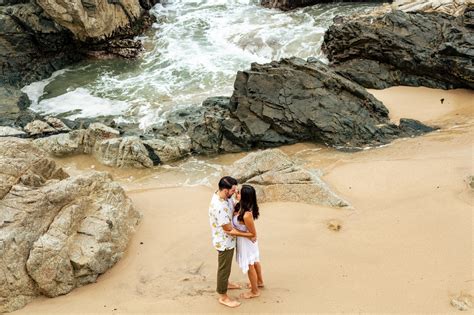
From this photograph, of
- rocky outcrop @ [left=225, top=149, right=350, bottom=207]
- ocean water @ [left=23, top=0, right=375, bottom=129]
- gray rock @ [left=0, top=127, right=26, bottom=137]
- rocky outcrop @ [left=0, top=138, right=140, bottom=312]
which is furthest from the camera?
ocean water @ [left=23, top=0, right=375, bottom=129]

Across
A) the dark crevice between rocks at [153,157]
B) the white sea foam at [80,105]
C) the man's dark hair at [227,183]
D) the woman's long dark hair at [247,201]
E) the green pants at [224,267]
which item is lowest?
the dark crevice between rocks at [153,157]

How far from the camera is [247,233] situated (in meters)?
5.45

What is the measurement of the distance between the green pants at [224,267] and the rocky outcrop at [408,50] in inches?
412

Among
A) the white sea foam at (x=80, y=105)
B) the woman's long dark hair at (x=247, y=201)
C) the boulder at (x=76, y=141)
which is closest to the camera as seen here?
the woman's long dark hair at (x=247, y=201)

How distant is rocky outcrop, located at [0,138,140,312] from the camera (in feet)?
20.4

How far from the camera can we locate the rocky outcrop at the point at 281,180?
8.33m

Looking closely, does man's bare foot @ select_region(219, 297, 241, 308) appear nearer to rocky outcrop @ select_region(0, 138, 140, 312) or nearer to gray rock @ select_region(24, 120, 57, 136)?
rocky outcrop @ select_region(0, 138, 140, 312)

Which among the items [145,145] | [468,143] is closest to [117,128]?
[145,145]

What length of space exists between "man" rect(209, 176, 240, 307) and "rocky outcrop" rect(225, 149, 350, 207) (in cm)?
298

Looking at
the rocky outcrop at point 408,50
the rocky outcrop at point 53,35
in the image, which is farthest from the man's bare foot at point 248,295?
the rocky outcrop at point 53,35

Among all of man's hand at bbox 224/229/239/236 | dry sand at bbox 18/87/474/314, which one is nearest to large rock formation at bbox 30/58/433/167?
dry sand at bbox 18/87/474/314

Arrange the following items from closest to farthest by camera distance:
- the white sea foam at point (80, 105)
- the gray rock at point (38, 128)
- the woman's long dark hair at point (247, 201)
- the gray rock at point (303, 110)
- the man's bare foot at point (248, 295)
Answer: the woman's long dark hair at point (247, 201), the man's bare foot at point (248, 295), the gray rock at point (303, 110), the gray rock at point (38, 128), the white sea foam at point (80, 105)

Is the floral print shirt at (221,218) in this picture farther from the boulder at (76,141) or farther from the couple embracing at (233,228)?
the boulder at (76,141)

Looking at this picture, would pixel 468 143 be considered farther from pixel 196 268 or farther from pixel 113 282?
pixel 113 282
